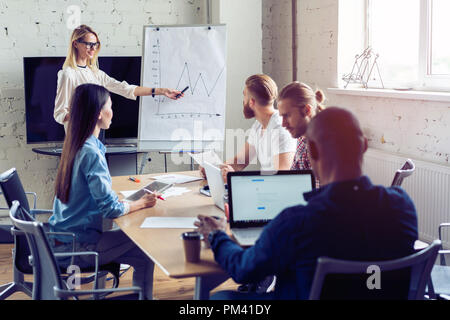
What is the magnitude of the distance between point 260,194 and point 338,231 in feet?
2.47

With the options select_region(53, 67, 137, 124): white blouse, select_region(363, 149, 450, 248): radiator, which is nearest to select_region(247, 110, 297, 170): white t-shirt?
select_region(363, 149, 450, 248): radiator

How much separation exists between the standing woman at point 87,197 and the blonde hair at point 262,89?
88 cm

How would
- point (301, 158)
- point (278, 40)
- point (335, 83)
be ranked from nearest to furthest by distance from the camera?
point (301, 158)
point (335, 83)
point (278, 40)

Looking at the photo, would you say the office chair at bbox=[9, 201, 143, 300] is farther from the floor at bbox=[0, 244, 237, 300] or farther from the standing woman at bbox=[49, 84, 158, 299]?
the floor at bbox=[0, 244, 237, 300]

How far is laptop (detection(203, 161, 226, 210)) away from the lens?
238 centimetres

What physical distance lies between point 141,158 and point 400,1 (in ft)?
8.19

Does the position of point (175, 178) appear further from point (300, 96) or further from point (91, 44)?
point (91, 44)

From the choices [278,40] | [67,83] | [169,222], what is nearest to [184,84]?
[67,83]

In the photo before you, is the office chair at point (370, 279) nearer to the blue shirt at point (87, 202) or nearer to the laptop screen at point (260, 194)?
the laptop screen at point (260, 194)

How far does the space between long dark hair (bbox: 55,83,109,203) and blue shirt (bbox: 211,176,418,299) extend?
1.16 metres

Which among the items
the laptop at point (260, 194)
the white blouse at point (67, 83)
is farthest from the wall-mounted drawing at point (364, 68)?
the laptop at point (260, 194)

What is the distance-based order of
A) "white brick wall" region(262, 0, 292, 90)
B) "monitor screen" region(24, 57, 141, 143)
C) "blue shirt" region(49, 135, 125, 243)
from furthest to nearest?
1. "white brick wall" region(262, 0, 292, 90)
2. "monitor screen" region(24, 57, 141, 143)
3. "blue shirt" region(49, 135, 125, 243)

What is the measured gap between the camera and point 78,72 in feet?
12.5

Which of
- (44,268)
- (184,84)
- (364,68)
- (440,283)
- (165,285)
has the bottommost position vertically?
(165,285)
